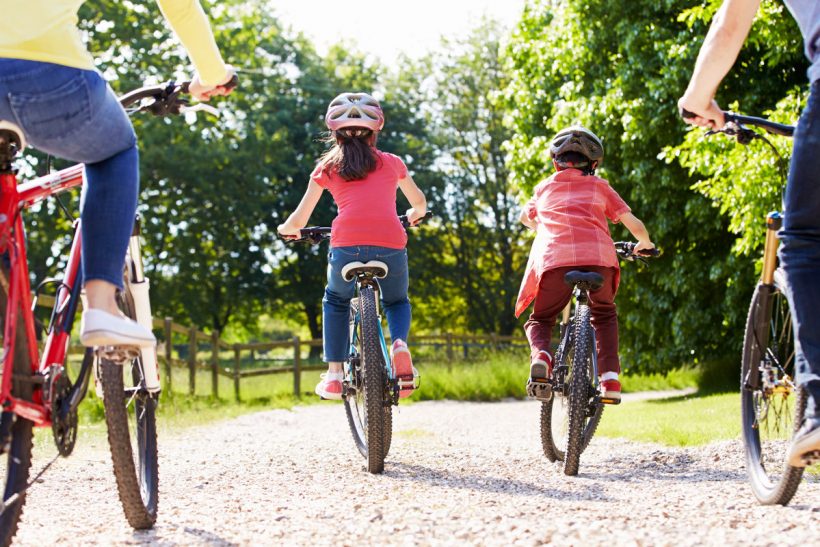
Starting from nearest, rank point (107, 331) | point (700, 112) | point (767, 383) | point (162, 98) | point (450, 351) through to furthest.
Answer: point (107, 331) → point (700, 112) → point (162, 98) → point (767, 383) → point (450, 351)

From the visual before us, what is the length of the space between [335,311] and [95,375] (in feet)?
8.07

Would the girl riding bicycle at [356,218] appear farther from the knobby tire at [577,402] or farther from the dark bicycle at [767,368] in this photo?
the dark bicycle at [767,368]

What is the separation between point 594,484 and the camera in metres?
5.13

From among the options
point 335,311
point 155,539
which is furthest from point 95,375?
point 335,311

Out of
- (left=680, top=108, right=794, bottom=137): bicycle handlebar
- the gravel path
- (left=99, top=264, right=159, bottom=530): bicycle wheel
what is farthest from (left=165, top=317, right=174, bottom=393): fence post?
(left=680, top=108, right=794, bottom=137): bicycle handlebar

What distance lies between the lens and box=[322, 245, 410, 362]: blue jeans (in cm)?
597

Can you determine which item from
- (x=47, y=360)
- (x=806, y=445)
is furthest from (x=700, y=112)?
(x=47, y=360)

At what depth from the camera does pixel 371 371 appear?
18.4 feet

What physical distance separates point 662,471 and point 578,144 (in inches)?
74.7

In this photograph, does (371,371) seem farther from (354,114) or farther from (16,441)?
(16,441)

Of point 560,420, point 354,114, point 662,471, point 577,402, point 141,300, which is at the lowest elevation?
point 662,471

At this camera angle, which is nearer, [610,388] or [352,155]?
[610,388]

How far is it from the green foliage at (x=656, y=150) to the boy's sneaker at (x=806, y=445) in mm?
13631

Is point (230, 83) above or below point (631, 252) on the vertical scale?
above
